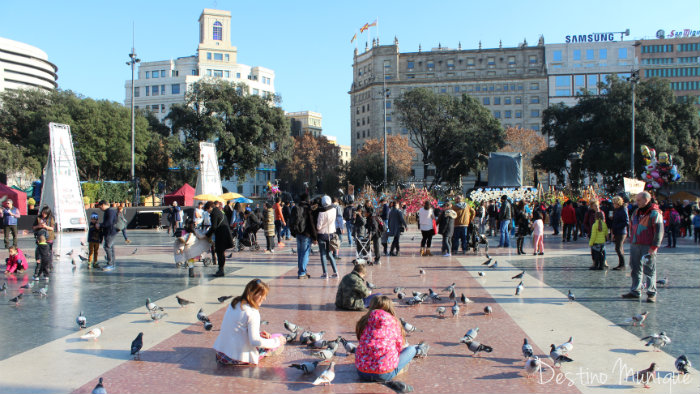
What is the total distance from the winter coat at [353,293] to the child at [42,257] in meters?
6.88

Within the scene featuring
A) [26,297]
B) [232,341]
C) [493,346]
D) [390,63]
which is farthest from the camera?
[390,63]

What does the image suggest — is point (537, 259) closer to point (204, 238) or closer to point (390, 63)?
point (204, 238)

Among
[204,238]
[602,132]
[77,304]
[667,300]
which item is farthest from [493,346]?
[602,132]

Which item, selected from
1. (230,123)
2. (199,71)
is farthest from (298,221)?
(199,71)

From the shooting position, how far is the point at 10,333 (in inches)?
263

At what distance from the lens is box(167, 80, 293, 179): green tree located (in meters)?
47.9

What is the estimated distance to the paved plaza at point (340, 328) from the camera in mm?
4930

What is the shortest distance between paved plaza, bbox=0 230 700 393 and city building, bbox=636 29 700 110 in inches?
3664

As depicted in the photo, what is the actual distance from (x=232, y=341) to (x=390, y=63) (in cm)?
9745

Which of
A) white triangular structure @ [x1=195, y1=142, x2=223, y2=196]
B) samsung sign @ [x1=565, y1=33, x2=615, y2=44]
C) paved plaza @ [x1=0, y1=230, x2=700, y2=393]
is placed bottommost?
paved plaza @ [x1=0, y1=230, x2=700, y2=393]

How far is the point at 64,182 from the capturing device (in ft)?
67.9

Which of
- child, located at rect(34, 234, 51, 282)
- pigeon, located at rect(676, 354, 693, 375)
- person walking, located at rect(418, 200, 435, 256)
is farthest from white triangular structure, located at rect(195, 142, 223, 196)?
pigeon, located at rect(676, 354, 693, 375)

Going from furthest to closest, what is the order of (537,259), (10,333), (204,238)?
(537,259) → (204,238) → (10,333)

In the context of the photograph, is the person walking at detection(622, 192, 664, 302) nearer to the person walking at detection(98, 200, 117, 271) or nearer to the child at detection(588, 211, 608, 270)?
the child at detection(588, 211, 608, 270)
